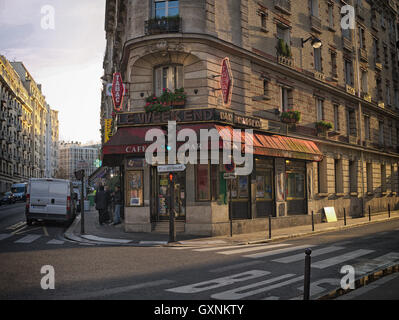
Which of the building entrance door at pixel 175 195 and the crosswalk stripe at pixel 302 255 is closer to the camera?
the crosswalk stripe at pixel 302 255

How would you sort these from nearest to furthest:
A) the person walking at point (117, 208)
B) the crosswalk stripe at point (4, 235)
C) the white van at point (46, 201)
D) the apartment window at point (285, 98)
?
1. the crosswalk stripe at point (4, 235)
2. the white van at point (46, 201)
3. the person walking at point (117, 208)
4. the apartment window at point (285, 98)

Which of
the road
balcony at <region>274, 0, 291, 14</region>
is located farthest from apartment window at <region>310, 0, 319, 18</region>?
the road

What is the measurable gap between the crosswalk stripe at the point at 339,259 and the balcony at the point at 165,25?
36.4 feet

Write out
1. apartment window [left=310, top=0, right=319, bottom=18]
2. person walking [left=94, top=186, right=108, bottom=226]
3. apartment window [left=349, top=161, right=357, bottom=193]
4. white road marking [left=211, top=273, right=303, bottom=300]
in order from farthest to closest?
apartment window [left=349, top=161, right=357, bottom=193] < apartment window [left=310, top=0, right=319, bottom=18] < person walking [left=94, top=186, right=108, bottom=226] < white road marking [left=211, top=273, right=303, bottom=300]

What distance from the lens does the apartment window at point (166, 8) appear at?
16672 mm

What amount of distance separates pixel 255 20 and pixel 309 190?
9.56m

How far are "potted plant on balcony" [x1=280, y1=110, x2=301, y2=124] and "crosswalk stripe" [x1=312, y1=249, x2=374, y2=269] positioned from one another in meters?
Result: 10.0

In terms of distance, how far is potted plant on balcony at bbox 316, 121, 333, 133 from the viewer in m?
22.2

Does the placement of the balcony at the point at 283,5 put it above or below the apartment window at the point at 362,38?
below

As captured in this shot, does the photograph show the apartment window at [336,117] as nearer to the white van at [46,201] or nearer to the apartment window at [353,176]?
the apartment window at [353,176]

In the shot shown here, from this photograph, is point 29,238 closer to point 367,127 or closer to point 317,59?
point 317,59

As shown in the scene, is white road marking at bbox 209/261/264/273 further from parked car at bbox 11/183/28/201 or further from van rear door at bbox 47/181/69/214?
parked car at bbox 11/183/28/201

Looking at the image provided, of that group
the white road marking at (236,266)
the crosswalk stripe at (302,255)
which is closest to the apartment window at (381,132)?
the crosswalk stripe at (302,255)
